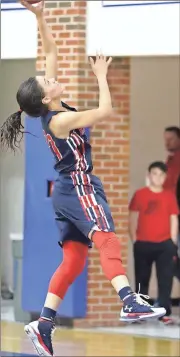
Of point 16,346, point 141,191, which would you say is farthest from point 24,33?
point 16,346

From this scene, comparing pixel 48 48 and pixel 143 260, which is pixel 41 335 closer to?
pixel 48 48

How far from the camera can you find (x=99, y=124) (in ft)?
34.6

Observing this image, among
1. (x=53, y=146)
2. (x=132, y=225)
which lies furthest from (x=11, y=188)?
(x=53, y=146)

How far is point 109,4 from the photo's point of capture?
9.97m

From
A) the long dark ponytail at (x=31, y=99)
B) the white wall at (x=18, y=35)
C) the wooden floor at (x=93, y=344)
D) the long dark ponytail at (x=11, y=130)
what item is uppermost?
the white wall at (x=18, y=35)

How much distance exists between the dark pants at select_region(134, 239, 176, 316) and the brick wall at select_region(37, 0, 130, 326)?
0.32 m

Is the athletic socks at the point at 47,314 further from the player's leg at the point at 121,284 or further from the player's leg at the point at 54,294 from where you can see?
the player's leg at the point at 121,284

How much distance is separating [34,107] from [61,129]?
8.3 inches

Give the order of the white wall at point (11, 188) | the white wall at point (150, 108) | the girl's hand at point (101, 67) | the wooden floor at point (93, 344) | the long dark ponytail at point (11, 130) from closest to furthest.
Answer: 1. the girl's hand at point (101, 67)
2. the long dark ponytail at point (11, 130)
3. the wooden floor at point (93, 344)
4. the white wall at point (150, 108)
5. the white wall at point (11, 188)

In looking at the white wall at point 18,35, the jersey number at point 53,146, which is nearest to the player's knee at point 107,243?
the jersey number at point 53,146

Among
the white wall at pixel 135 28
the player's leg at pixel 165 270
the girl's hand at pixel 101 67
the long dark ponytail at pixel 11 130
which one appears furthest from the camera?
the player's leg at pixel 165 270

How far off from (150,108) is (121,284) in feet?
20.4

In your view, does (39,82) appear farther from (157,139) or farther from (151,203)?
(157,139)

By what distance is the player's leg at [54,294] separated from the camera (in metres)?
6.11
